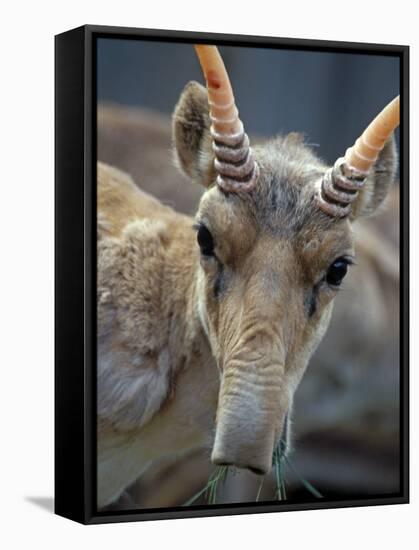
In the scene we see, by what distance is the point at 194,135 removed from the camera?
782cm

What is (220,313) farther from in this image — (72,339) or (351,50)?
(351,50)

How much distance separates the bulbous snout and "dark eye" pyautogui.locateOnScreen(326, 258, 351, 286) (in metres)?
0.62

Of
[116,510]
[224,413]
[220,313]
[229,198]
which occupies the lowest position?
[116,510]

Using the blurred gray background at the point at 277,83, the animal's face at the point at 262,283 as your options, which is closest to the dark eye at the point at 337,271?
the animal's face at the point at 262,283

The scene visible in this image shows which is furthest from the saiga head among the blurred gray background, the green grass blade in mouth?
the green grass blade in mouth

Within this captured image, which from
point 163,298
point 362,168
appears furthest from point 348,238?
point 163,298

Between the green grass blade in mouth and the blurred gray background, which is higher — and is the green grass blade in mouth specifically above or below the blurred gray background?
below

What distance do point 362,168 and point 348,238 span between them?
1.28 ft

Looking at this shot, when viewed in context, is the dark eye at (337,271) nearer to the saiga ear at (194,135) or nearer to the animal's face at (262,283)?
the animal's face at (262,283)

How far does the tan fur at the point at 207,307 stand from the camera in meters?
7.27

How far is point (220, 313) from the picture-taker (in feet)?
24.7

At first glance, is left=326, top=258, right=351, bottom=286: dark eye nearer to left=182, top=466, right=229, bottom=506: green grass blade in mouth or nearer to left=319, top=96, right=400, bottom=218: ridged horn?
left=319, top=96, right=400, bottom=218: ridged horn

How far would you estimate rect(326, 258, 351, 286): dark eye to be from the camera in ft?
24.8

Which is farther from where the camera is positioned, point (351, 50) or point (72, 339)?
point (351, 50)
